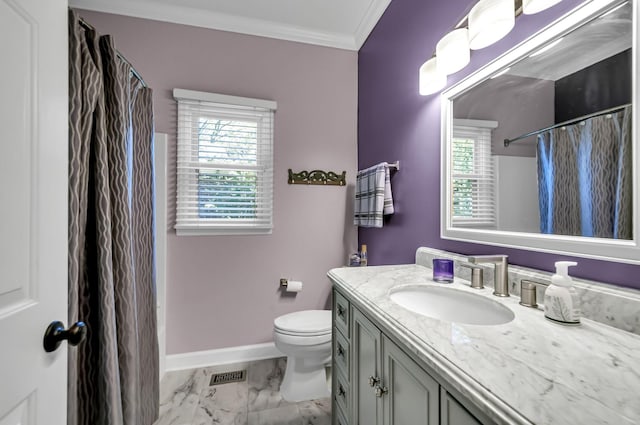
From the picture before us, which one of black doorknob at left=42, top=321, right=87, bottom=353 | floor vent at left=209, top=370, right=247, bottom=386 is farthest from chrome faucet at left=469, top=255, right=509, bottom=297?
floor vent at left=209, top=370, right=247, bottom=386

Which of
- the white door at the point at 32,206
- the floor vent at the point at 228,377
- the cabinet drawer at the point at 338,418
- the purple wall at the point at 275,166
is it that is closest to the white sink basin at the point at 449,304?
the cabinet drawer at the point at 338,418

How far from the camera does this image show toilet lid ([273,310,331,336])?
1639 millimetres

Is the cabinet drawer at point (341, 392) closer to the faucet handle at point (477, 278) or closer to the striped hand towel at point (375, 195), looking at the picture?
the faucet handle at point (477, 278)

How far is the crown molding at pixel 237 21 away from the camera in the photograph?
197 cm

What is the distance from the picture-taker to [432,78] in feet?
4.26

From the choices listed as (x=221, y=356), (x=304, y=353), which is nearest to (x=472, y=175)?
(x=304, y=353)

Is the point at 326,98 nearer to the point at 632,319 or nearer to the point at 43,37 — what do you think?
the point at 43,37

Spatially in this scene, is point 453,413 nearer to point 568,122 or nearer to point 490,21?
point 568,122

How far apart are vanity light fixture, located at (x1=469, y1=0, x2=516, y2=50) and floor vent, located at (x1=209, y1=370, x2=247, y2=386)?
2.35 metres

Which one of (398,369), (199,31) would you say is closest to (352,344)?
(398,369)

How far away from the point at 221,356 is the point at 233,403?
53 centimetres

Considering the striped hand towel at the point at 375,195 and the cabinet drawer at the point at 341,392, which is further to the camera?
the striped hand towel at the point at 375,195

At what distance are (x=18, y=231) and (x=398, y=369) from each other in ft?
3.08

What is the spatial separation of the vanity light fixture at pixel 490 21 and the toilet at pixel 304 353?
1.62m
